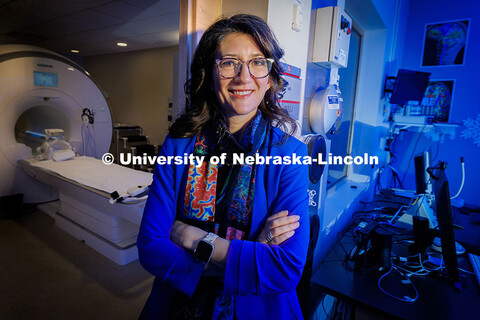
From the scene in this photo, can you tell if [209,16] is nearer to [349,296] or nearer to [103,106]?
[349,296]

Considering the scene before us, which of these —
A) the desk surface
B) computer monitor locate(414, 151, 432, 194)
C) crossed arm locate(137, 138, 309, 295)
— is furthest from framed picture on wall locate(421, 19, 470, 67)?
crossed arm locate(137, 138, 309, 295)

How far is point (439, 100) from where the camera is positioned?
347 centimetres

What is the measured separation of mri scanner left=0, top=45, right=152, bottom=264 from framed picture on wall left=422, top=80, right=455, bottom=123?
3.48 meters

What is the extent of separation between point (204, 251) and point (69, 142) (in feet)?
10.9

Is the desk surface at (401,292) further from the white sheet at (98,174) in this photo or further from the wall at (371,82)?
the white sheet at (98,174)

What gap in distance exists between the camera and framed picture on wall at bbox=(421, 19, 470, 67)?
329 centimetres

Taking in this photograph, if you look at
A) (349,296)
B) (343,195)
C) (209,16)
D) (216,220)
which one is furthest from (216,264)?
(343,195)

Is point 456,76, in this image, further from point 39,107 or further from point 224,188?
point 39,107

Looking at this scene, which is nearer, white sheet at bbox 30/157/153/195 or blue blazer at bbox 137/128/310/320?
blue blazer at bbox 137/128/310/320

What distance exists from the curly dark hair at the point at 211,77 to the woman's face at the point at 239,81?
0.07ft

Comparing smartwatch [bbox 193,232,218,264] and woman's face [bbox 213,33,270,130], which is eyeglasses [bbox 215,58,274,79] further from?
→ smartwatch [bbox 193,232,218,264]

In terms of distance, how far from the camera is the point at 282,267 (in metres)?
0.76

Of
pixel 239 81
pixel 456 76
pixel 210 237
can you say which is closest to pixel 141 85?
pixel 456 76

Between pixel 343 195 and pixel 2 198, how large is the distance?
3.43 metres
